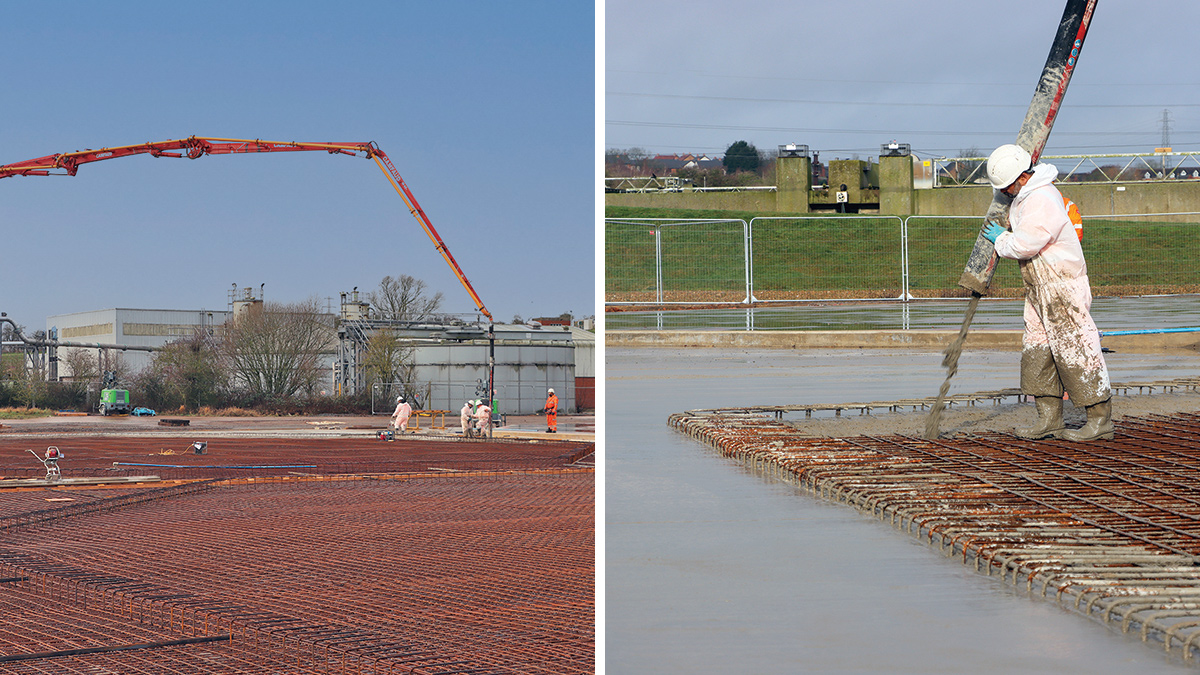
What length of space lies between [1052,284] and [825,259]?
17029mm

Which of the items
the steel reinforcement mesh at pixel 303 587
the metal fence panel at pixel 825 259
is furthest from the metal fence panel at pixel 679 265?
the steel reinforcement mesh at pixel 303 587

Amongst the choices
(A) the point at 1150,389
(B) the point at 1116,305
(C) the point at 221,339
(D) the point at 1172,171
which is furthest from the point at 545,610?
(C) the point at 221,339

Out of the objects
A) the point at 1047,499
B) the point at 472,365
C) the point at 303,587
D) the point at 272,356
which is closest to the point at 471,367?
the point at 472,365

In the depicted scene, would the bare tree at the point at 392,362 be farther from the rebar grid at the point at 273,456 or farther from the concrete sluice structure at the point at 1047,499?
the concrete sluice structure at the point at 1047,499

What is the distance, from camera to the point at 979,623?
3.41 meters

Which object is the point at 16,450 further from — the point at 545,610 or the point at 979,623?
the point at 979,623

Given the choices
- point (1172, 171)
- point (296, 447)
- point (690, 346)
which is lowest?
point (296, 447)

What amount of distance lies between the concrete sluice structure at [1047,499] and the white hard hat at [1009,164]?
1777 millimetres

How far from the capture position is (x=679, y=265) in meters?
21.8

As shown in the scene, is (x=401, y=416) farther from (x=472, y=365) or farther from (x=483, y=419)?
(x=472, y=365)

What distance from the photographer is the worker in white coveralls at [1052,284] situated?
728 centimetres

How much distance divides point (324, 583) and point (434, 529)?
2.34 meters

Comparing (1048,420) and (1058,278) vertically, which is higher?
(1058,278)

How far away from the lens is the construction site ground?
469 centimetres
